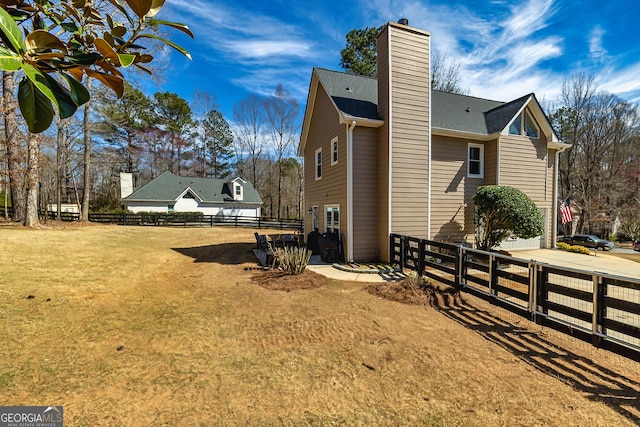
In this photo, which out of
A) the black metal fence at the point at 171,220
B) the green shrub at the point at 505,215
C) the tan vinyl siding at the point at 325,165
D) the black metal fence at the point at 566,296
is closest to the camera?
the black metal fence at the point at 566,296

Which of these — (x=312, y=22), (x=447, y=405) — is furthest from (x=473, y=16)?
(x=447, y=405)

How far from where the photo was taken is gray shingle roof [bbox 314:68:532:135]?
34.8 ft

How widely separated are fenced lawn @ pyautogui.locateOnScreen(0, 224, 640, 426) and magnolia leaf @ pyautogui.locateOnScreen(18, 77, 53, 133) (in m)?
2.94

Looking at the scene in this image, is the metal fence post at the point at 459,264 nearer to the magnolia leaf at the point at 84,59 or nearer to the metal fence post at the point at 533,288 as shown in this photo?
the metal fence post at the point at 533,288

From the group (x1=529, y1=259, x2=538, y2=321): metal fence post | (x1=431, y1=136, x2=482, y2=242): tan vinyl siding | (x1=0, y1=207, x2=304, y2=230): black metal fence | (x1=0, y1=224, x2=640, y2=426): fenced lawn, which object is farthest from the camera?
(x1=0, y1=207, x2=304, y2=230): black metal fence

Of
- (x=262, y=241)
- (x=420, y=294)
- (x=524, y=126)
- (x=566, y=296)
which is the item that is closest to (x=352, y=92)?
(x=262, y=241)

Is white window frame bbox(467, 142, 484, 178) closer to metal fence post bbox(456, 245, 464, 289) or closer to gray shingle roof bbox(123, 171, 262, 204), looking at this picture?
metal fence post bbox(456, 245, 464, 289)

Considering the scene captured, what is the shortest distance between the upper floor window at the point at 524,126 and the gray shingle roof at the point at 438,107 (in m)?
0.59

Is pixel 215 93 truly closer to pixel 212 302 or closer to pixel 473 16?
pixel 473 16

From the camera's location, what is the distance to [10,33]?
726mm

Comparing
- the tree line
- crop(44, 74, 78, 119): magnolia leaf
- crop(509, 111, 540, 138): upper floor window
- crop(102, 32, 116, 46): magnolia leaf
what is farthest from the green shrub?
the tree line

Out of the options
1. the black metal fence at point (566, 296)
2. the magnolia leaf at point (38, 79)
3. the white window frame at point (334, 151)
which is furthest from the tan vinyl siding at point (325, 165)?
the magnolia leaf at point (38, 79)

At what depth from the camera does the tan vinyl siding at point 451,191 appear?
1092cm

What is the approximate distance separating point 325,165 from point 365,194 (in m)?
2.97
